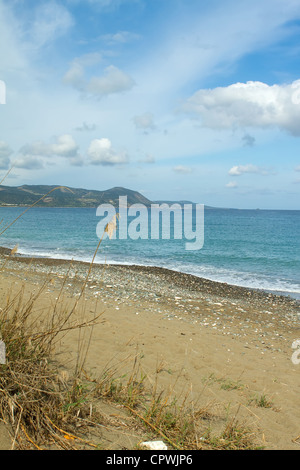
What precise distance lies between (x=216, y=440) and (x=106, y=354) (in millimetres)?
2872

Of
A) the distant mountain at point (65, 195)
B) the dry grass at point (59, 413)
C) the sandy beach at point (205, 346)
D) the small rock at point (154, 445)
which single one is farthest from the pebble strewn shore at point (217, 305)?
the small rock at point (154, 445)

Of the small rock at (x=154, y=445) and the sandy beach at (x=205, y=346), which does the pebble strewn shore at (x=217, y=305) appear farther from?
the small rock at (x=154, y=445)

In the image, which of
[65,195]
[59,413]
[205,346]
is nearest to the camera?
[59,413]

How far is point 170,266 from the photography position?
26000 mm

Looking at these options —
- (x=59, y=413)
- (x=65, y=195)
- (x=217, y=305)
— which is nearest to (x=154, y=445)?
(x=59, y=413)

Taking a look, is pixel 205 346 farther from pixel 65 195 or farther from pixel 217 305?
pixel 65 195

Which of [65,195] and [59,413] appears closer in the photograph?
[59,413]

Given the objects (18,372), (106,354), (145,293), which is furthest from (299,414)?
(145,293)

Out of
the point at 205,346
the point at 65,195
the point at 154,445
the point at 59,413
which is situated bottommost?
the point at 205,346

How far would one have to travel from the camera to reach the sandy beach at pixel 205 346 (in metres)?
4.09

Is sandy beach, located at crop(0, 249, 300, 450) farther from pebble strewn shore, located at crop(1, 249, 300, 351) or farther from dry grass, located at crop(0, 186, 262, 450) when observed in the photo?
dry grass, located at crop(0, 186, 262, 450)

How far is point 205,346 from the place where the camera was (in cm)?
746

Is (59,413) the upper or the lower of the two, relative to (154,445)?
upper
